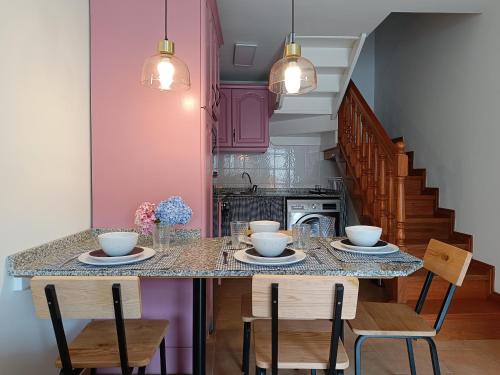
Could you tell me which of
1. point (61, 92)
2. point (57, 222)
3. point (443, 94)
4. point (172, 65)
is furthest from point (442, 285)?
point (61, 92)

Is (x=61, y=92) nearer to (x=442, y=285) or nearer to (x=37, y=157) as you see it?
(x=37, y=157)

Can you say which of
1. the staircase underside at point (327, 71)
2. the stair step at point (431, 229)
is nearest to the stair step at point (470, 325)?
the stair step at point (431, 229)

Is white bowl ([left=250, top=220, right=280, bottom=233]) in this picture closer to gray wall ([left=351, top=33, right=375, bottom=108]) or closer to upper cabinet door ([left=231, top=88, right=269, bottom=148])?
upper cabinet door ([left=231, top=88, right=269, bottom=148])

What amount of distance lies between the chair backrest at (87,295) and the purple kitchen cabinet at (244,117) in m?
Result: 3.26

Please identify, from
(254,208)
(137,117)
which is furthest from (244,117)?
(137,117)

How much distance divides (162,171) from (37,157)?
0.67 metres

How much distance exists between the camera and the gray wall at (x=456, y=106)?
2729mm

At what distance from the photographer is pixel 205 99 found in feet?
6.87

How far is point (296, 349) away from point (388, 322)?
0.52 metres

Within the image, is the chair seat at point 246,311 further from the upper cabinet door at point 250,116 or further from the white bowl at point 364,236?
→ the upper cabinet door at point 250,116

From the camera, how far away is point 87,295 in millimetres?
1079

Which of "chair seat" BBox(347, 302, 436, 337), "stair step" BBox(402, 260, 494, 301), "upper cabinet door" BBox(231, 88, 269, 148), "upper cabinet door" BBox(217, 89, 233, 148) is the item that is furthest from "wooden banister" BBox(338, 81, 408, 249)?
"upper cabinet door" BBox(217, 89, 233, 148)

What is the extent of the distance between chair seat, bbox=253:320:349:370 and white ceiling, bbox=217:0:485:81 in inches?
83.7

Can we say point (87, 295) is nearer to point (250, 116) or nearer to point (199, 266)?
point (199, 266)
